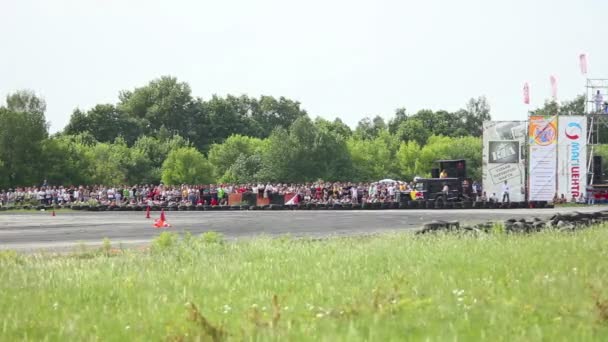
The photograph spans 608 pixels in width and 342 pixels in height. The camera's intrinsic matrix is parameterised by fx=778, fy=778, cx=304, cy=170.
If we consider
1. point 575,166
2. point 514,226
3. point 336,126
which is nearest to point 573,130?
point 575,166

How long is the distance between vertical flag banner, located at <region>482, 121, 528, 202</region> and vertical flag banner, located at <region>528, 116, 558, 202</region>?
56cm

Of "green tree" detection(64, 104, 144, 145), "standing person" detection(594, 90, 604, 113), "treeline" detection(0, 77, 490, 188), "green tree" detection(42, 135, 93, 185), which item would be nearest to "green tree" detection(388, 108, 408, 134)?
Answer: "treeline" detection(0, 77, 490, 188)

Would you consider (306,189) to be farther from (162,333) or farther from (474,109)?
(474,109)

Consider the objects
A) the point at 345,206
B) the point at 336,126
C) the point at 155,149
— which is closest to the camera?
the point at 345,206

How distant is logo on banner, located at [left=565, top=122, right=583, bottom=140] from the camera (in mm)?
51500

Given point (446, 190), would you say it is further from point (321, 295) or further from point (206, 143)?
point (206, 143)

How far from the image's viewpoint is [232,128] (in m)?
149

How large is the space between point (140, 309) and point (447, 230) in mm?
11681

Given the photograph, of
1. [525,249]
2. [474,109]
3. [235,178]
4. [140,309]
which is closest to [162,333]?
[140,309]

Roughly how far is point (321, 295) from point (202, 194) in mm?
50351

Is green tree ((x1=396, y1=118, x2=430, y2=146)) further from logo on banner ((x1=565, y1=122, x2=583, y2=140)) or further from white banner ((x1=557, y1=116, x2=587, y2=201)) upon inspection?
white banner ((x1=557, y1=116, x2=587, y2=201))

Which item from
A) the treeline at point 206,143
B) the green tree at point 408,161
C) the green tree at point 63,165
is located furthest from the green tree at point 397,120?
the green tree at point 63,165

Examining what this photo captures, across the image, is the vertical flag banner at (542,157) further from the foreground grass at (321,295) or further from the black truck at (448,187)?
the foreground grass at (321,295)

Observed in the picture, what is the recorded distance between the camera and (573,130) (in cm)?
5162
